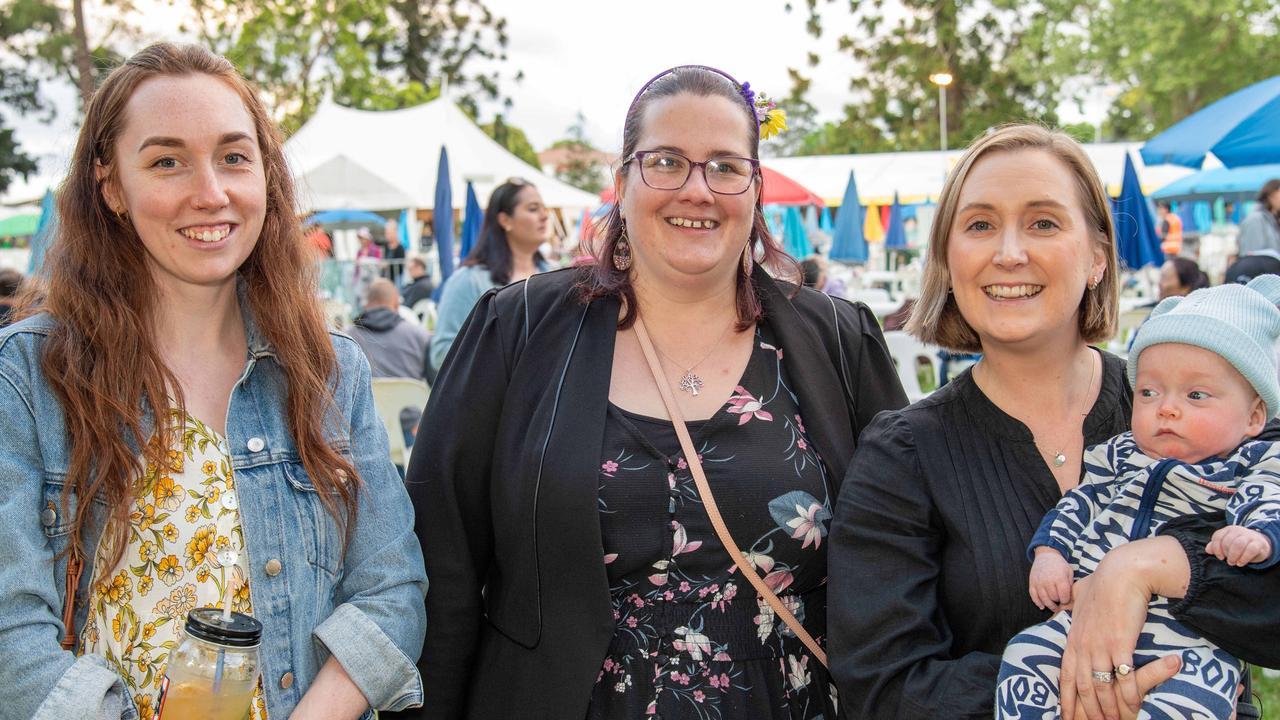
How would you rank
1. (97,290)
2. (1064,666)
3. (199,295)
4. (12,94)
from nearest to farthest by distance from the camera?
(1064,666) < (97,290) < (199,295) < (12,94)

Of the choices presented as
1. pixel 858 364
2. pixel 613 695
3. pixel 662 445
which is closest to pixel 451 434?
pixel 662 445

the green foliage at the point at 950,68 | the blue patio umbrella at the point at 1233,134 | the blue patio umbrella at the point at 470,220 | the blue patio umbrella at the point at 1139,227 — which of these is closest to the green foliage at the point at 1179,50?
the green foliage at the point at 950,68

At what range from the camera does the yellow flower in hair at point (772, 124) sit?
8.84ft

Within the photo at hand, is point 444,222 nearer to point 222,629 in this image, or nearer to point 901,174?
point 222,629

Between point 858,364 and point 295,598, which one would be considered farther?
point 858,364

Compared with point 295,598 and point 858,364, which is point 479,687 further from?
point 858,364

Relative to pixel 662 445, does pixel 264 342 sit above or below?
above

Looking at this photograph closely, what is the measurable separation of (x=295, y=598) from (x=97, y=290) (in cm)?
72

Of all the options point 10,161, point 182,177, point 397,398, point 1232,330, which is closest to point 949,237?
point 1232,330

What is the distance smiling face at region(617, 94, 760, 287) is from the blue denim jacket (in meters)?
0.76

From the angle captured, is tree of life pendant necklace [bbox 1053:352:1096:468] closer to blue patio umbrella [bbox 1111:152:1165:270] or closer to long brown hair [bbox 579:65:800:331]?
long brown hair [bbox 579:65:800:331]

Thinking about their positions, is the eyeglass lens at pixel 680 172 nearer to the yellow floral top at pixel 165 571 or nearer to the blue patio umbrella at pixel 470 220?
the yellow floral top at pixel 165 571

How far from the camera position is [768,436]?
7.77 feet

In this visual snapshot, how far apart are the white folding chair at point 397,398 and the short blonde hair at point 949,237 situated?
14.7ft
